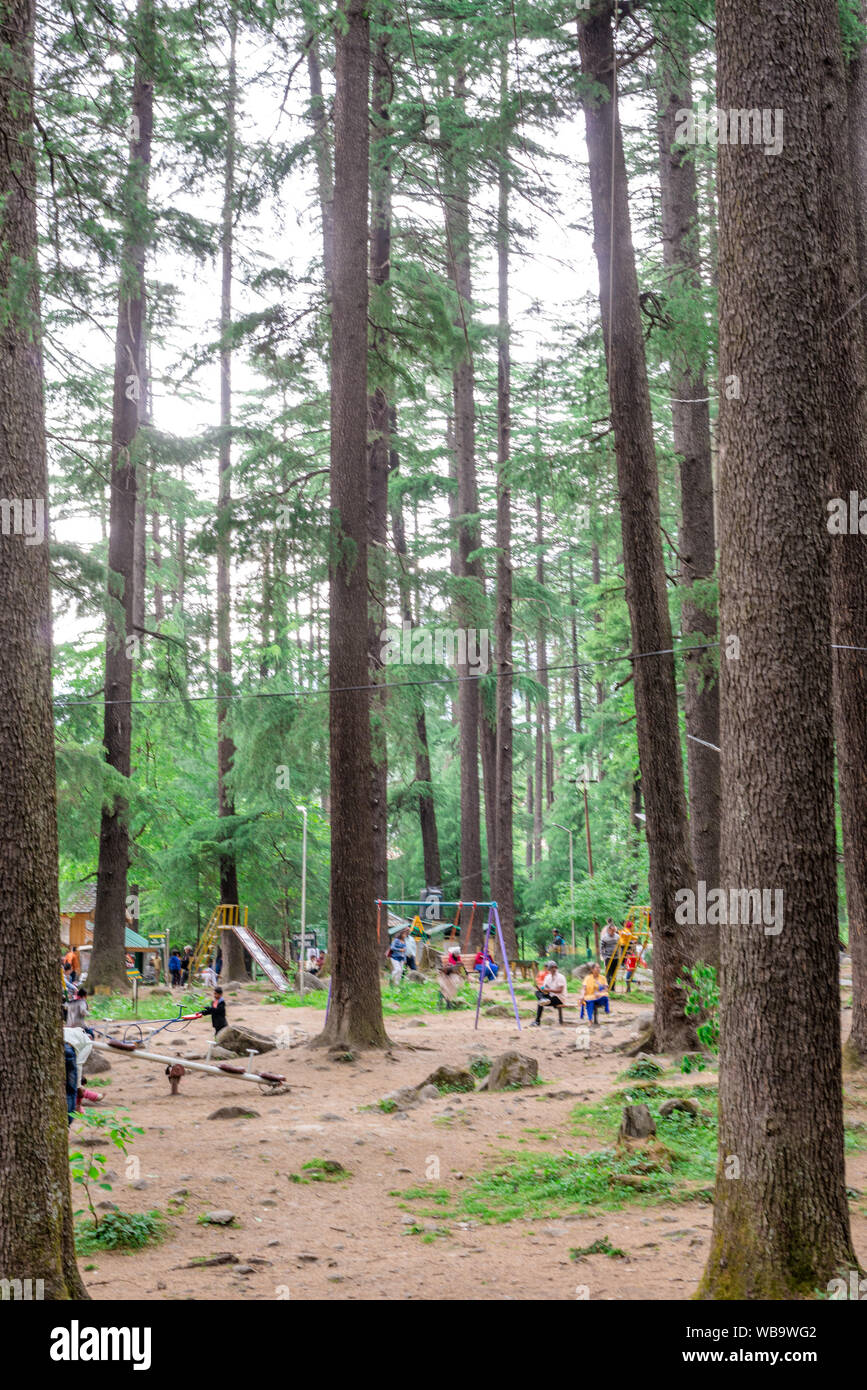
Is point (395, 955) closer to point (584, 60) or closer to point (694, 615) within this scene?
point (694, 615)

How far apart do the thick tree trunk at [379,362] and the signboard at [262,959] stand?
427 cm

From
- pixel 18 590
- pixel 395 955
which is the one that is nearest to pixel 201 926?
pixel 395 955

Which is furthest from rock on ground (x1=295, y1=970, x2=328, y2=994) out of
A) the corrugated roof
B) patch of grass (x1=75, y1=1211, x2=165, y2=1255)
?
patch of grass (x1=75, y1=1211, x2=165, y2=1255)

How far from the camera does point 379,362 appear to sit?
46.9 ft

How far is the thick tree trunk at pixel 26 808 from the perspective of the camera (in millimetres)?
4316

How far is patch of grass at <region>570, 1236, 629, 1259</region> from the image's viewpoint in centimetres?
583

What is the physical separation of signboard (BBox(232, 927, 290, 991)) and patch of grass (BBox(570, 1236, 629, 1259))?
54.5 ft

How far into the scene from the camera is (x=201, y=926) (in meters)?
31.8

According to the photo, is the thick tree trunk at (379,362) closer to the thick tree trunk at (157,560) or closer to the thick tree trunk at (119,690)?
the thick tree trunk at (119,690)

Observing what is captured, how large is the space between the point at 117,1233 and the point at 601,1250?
8.72 ft

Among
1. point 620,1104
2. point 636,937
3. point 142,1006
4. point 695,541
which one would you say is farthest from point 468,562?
point 620,1104

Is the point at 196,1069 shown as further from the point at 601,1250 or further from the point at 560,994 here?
the point at 560,994
